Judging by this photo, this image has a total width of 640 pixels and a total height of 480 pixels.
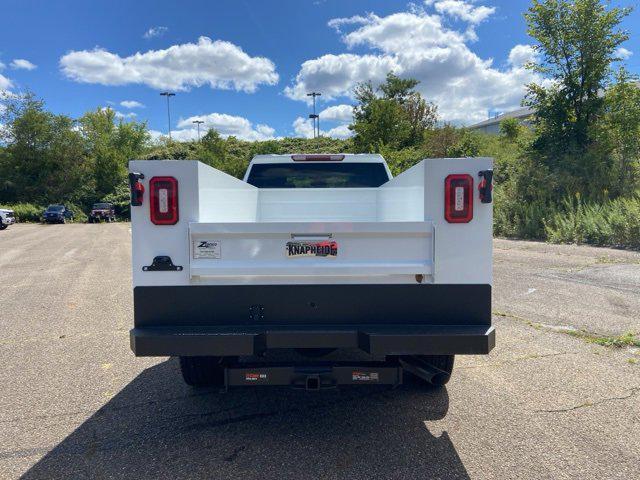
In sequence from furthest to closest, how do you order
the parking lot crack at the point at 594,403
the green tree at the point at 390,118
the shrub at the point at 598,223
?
the green tree at the point at 390,118
the shrub at the point at 598,223
the parking lot crack at the point at 594,403

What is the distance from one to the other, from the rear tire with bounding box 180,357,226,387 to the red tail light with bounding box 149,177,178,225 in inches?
52.9

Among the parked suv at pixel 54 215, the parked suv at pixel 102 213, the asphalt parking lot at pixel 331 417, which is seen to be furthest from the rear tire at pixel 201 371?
the parked suv at pixel 102 213

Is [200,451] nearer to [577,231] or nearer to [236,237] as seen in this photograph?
[236,237]

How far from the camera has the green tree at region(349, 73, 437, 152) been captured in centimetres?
2614

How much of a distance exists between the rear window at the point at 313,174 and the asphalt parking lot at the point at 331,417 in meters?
2.55

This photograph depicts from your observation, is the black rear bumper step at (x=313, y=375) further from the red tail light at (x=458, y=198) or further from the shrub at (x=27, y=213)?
the shrub at (x=27, y=213)

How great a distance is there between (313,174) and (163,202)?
3.35m

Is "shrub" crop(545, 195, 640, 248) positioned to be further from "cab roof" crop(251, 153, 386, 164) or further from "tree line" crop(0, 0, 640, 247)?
"cab roof" crop(251, 153, 386, 164)

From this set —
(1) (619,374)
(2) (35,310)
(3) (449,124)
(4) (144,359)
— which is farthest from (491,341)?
(3) (449,124)

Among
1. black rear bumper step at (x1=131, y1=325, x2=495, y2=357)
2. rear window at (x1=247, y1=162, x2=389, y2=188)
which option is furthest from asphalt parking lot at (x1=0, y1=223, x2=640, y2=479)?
rear window at (x1=247, y1=162, x2=389, y2=188)

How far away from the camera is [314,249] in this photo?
2973 mm

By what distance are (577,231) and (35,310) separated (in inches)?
592

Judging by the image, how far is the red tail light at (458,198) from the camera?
2949 mm

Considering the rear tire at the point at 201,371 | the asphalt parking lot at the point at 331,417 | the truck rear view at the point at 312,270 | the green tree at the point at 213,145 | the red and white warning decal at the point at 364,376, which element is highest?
the green tree at the point at 213,145
